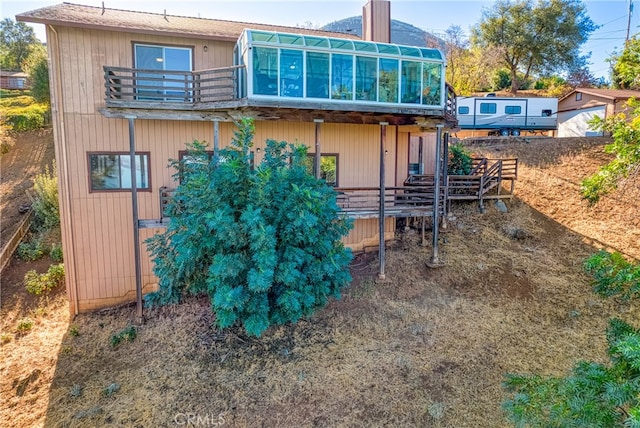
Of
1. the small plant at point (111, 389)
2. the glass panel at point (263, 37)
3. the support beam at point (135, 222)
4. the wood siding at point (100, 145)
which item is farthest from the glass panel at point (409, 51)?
the small plant at point (111, 389)

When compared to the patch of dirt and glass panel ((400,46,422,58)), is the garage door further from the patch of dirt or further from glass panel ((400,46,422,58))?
the patch of dirt

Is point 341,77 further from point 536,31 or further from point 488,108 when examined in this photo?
point 536,31

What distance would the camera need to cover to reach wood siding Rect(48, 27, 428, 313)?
982 cm

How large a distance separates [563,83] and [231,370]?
40.8 meters

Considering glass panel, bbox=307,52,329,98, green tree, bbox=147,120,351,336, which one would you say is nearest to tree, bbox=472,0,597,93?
glass panel, bbox=307,52,329,98

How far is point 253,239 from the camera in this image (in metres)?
7.39

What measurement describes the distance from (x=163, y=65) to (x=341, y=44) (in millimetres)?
4949

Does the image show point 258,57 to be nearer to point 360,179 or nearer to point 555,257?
point 360,179

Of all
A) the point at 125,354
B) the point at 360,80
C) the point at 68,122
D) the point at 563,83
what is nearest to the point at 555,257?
the point at 360,80

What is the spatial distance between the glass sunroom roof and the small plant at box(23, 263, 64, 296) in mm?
9596

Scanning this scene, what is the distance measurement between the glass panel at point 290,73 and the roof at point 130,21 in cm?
189

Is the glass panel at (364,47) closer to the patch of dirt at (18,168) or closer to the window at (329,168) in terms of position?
the window at (329,168)

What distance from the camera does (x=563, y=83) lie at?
119ft

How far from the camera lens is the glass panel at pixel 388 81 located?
35.3 feet
